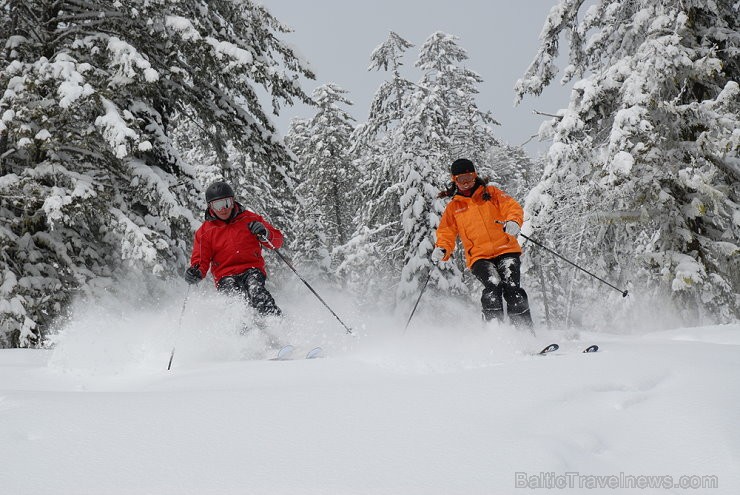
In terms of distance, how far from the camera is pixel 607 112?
1027cm

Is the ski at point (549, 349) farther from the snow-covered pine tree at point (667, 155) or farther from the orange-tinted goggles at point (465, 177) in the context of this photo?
the snow-covered pine tree at point (667, 155)

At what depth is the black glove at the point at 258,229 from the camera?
6469 millimetres

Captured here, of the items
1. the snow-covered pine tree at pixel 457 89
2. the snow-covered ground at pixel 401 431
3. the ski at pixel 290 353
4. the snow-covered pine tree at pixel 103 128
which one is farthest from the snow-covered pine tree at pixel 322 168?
the snow-covered ground at pixel 401 431

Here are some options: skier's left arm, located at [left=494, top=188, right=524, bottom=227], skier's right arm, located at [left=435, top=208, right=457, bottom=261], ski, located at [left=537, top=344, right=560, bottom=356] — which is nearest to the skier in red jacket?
skier's right arm, located at [left=435, top=208, right=457, bottom=261]

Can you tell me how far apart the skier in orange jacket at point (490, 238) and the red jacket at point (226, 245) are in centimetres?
237

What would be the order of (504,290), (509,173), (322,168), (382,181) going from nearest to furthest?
(504,290) → (382,181) → (322,168) → (509,173)

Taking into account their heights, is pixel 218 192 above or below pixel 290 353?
above

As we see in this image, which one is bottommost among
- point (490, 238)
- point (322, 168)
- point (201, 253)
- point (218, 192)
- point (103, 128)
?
point (201, 253)

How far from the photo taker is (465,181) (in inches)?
247

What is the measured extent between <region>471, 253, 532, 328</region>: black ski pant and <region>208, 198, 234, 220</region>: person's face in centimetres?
319

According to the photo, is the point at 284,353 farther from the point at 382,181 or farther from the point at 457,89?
the point at 457,89

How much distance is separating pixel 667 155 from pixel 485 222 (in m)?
→ 5.09

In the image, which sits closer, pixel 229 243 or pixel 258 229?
pixel 258 229

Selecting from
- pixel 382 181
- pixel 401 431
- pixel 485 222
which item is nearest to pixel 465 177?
pixel 485 222
